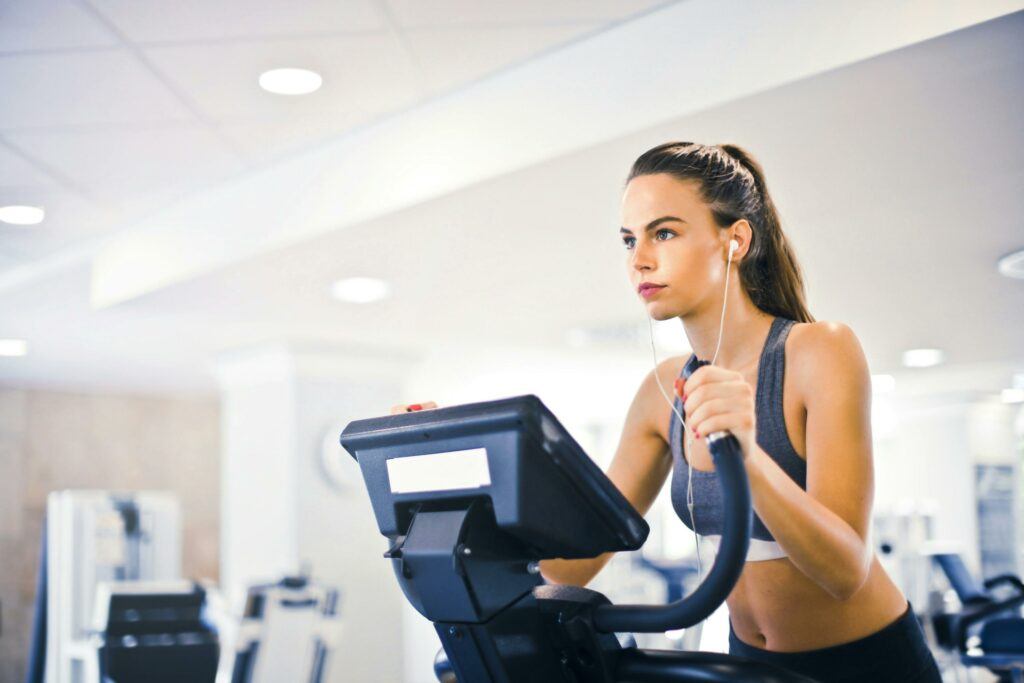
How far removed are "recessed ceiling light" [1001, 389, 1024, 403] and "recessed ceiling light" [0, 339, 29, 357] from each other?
26.2 feet

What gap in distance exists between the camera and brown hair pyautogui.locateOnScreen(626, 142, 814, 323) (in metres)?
1.01

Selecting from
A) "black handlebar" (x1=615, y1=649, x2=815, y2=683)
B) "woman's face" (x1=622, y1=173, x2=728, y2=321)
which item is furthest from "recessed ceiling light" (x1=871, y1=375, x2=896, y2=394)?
"black handlebar" (x1=615, y1=649, x2=815, y2=683)

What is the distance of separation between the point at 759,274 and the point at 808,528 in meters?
0.37

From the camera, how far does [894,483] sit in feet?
30.8

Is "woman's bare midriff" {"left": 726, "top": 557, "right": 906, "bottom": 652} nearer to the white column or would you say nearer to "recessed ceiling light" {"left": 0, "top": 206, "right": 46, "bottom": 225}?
"recessed ceiling light" {"left": 0, "top": 206, "right": 46, "bottom": 225}

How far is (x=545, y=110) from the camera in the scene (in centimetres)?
268

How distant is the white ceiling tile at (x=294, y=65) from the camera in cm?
256

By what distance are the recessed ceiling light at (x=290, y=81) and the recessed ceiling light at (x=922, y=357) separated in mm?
5130

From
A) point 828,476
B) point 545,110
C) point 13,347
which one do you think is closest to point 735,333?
point 828,476

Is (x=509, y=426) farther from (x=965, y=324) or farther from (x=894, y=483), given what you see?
(x=894, y=483)

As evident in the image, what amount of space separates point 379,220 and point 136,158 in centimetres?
89

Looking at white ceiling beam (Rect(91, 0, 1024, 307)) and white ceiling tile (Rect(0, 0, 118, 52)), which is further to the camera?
white ceiling tile (Rect(0, 0, 118, 52))

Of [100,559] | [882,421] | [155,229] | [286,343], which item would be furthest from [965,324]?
[100,559]

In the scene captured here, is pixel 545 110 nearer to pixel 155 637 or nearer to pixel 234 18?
pixel 234 18
